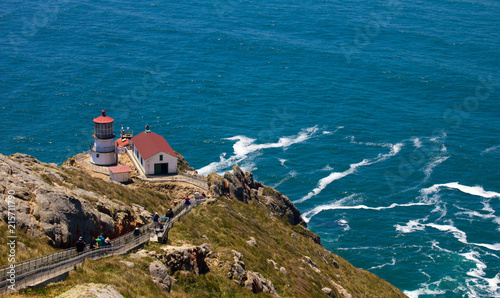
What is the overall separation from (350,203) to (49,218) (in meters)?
72.0

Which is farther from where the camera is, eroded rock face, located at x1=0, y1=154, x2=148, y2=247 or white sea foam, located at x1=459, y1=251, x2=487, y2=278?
white sea foam, located at x1=459, y1=251, x2=487, y2=278

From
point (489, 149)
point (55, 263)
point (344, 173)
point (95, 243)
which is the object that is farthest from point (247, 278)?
point (489, 149)

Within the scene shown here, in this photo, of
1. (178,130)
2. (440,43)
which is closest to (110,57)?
(178,130)

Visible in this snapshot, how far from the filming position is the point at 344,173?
110 m

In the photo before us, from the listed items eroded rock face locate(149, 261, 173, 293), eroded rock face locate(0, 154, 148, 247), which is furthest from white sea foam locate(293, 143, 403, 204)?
eroded rock face locate(149, 261, 173, 293)

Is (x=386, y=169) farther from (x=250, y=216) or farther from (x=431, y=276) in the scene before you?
(x=250, y=216)

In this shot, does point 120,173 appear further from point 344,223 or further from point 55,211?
point 344,223

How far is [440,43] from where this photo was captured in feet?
602

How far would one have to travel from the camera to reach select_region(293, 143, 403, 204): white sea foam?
336 feet

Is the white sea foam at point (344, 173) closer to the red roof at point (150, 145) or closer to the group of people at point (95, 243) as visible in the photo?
the red roof at point (150, 145)

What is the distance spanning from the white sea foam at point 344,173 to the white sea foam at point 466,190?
13.3 meters

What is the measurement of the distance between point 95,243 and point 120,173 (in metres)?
29.2

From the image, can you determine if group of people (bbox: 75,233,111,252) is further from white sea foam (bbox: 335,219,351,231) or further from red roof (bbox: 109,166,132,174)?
white sea foam (bbox: 335,219,351,231)

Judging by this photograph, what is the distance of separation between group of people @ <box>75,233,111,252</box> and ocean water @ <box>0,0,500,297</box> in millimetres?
53288
